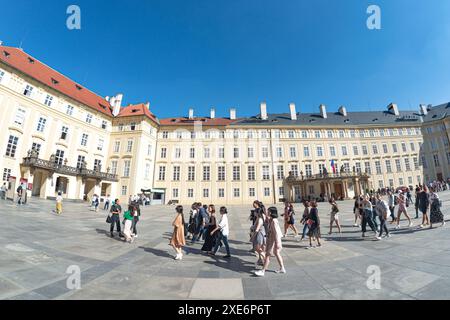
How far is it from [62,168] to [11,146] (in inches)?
214

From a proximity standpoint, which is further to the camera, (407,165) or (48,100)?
(407,165)

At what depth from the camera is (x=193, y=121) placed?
41.0 m

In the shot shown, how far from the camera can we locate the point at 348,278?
4223mm

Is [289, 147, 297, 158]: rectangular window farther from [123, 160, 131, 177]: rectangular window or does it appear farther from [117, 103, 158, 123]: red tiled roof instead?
[123, 160, 131, 177]: rectangular window

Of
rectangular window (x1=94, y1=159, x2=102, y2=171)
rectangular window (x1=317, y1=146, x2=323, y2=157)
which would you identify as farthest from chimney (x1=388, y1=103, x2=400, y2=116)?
rectangular window (x1=94, y1=159, x2=102, y2=171)

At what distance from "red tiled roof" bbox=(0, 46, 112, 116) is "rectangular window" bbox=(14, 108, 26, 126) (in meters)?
4.71

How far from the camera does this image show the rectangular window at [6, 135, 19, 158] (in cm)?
2301

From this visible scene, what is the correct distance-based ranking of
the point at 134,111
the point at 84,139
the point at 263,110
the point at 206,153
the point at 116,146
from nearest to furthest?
1. the point at 84,139
2. the point at 116,146
3. the point at 134,111
4. the point at 206,153
5. the point at 263,110

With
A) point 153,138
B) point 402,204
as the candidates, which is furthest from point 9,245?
point 153,138

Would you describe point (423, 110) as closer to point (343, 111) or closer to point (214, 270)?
point (343, 111)

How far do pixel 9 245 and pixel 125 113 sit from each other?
116ft

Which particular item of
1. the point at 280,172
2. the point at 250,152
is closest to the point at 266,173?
the point at 280,172
